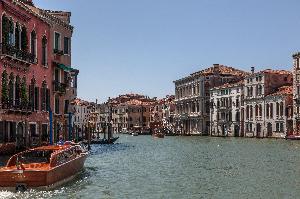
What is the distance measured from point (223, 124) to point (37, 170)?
214ft

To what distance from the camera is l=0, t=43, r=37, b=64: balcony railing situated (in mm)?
23984

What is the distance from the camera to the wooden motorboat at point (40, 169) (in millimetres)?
14125

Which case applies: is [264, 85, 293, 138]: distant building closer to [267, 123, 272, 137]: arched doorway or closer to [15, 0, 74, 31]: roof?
[267, 123, 272, 137]: arched doorway

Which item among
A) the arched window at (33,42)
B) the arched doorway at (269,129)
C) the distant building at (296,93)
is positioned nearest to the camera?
the arched window at (33,42)

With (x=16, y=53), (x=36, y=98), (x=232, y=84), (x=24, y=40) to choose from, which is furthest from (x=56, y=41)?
(x=232, y=84)

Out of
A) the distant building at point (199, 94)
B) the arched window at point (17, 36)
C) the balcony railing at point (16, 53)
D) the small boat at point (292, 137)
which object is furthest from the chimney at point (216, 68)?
the arched window at point (17, 36)

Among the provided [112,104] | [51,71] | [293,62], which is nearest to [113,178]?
[51,71]

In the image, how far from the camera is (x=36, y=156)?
16500 millimetres

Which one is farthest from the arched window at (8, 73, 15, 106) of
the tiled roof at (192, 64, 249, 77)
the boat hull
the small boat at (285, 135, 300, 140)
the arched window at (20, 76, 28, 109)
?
the tiled roof at (192, 64, 249, 77)

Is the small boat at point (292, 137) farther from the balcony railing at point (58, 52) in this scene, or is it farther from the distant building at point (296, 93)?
the balcony railing at point (58, 52)

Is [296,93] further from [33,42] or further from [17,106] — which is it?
[17,106]

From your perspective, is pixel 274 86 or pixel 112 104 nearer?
pixel 274 86

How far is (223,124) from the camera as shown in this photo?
7812cm

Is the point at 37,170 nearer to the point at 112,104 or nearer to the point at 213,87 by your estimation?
the point at 213,87
